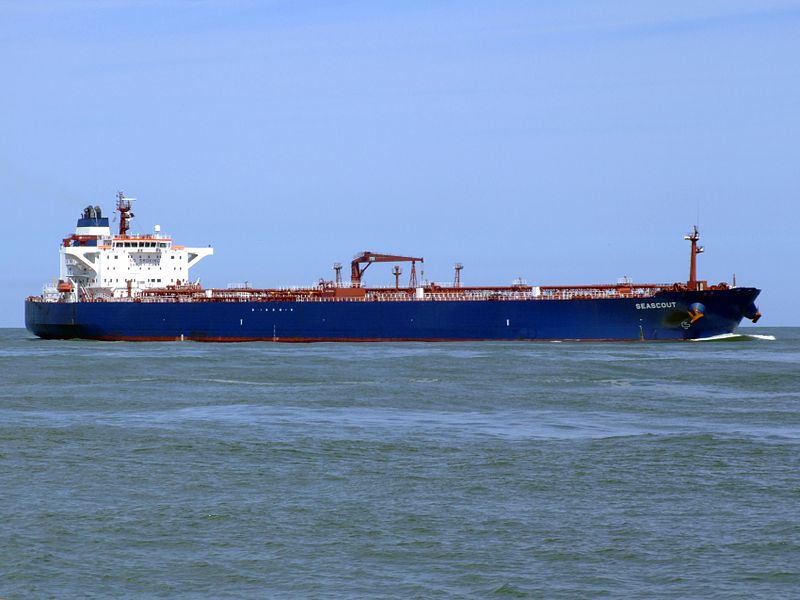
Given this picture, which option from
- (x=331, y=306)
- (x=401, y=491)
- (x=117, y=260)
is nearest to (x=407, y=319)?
(x=331, y=306)

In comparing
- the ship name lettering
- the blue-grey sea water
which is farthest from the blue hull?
the blue-grey sea water

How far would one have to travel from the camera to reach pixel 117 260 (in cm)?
7431

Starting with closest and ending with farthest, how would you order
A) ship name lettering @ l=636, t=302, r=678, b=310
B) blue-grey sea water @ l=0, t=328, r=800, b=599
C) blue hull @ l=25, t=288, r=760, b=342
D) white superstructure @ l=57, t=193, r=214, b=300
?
blue-grey sea water @ l=0, t=328, r=800, b=599 → ship name lettering @ l=636, t=302, r=678, b=310 → blue hull @ l=25, t=288, r=760, b=342 → white superstructure @ l=57, t=193, r=214, b=300

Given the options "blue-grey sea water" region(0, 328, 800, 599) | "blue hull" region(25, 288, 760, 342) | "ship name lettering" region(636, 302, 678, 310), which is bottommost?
"blue-grey sea water" region(0, 328, 800, 599)

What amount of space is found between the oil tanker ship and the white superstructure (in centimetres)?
7

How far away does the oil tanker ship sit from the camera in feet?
190

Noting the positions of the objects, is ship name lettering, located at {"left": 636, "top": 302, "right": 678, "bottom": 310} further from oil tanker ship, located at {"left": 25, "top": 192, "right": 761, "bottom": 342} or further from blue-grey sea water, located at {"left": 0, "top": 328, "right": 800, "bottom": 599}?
blue-grey sea water, located at {"left": 0, "top": 328, "right": 800, "bottom": 599}

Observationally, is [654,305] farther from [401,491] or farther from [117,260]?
[401,491]

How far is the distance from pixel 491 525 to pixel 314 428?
1012cm

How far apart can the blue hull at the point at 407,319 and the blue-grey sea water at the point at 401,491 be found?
21.7 metres

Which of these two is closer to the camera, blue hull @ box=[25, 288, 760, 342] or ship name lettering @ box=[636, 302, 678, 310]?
ship name lettering @ box=[636, 302, 678, 310]

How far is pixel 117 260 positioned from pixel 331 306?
18126 millimetres

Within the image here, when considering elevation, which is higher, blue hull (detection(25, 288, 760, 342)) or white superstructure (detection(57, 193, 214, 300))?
white superstructure (detection(57, 193, 214, 300))

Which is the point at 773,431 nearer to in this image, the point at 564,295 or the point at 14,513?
the point at 14,513
